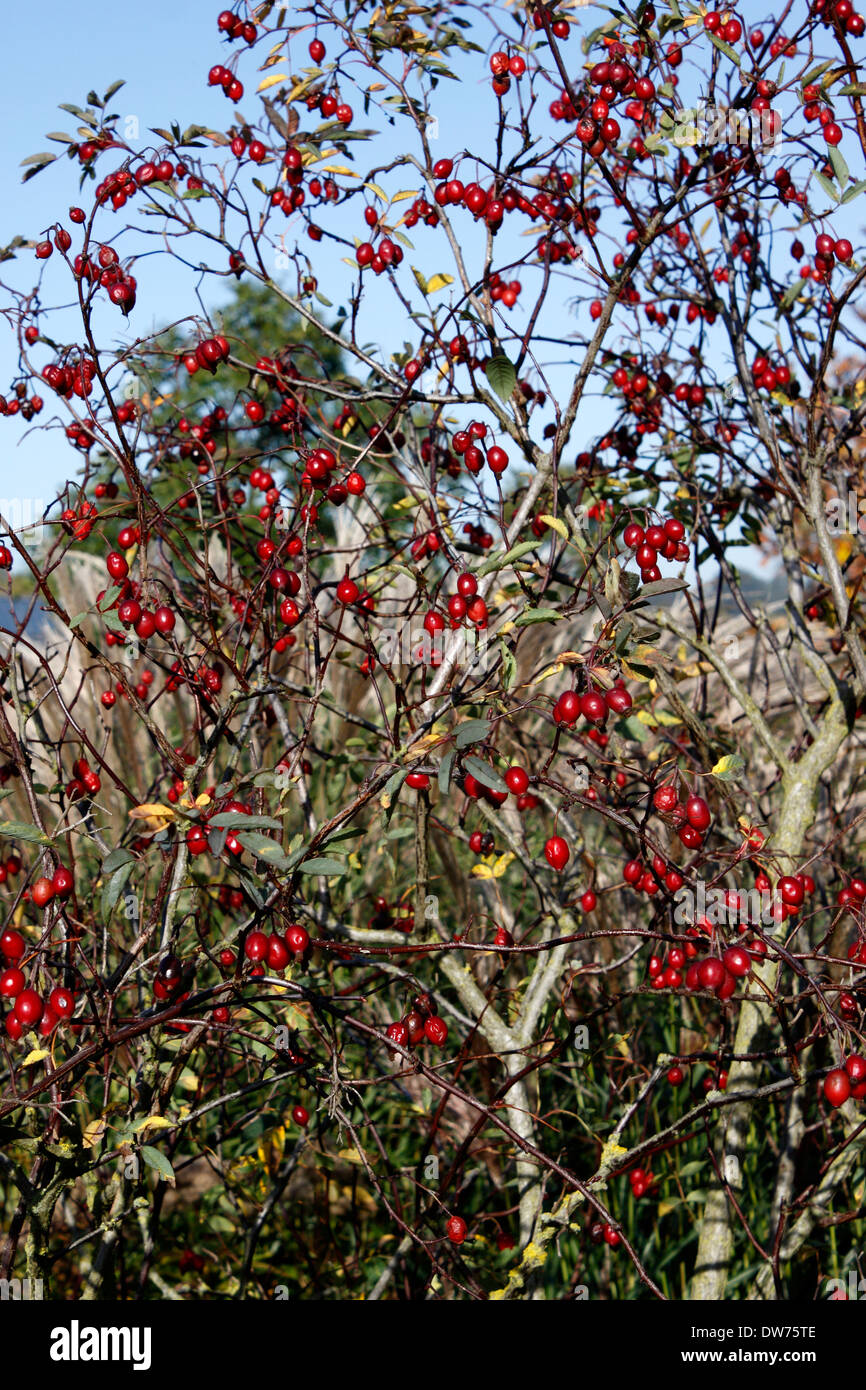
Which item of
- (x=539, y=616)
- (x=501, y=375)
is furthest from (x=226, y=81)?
(x=539, y=616)

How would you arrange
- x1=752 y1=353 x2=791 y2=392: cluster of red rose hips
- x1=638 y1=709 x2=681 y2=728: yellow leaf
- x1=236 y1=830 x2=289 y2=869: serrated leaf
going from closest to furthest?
x1=236 y1=830 x2=289 y2=869: serrated leaf
x1=638 y1=709 x2=681 y2=728: yellow leaf
x1=752 y1=353 x2=791 y2=392: cluster of red rose hips

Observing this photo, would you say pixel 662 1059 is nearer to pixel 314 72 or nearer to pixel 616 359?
pixel 616 359

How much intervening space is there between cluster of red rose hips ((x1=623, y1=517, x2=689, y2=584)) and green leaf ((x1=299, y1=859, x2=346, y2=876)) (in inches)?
27.3

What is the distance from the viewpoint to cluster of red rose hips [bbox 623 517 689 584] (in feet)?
5.48

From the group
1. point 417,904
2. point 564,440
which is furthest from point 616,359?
point 417,904

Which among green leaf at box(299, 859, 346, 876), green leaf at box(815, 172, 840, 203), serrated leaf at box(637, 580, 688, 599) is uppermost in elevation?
green leaf at box(815, 172, 840, 203)

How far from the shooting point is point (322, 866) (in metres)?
1.33

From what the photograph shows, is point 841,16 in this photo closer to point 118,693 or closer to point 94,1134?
point 118,693

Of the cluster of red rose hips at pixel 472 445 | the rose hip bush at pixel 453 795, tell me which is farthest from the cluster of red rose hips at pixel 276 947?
the cluster of red rose hips at pixel 472 445

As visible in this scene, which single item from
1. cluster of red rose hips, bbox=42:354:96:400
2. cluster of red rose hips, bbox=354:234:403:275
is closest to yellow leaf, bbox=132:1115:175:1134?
cluster of red rose hips, bbox=42:354:96:400

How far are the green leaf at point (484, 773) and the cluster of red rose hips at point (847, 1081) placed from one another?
0.62 metres

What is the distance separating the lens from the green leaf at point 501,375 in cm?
173

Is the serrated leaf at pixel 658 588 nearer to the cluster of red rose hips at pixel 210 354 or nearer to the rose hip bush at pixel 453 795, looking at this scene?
the rose hip bush at pixel 453 795

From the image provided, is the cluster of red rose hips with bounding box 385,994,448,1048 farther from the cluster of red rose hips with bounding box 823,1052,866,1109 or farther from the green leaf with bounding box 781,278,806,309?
the green leaf with bounding box 781,278,806,309
